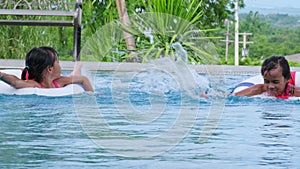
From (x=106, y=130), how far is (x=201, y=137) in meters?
Result: 0.44

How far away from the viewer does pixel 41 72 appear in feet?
16.6

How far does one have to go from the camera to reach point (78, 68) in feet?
18.4

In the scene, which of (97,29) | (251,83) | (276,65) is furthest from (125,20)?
(276,65)

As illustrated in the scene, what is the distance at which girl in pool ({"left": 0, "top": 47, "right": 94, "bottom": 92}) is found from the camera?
4996 mm

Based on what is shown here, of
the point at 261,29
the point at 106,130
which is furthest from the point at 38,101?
the point at 261,29

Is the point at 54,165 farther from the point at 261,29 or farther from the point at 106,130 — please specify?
the point at 261,29

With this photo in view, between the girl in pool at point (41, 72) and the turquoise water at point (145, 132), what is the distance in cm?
21

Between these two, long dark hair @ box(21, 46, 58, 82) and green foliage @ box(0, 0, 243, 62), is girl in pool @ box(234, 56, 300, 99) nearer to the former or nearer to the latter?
long dark hair @ box(21, 46, 58, 82)

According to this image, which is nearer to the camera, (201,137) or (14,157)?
(14,157)

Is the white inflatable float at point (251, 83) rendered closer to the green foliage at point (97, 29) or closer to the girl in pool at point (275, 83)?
the girl in pool at point (275, 83)

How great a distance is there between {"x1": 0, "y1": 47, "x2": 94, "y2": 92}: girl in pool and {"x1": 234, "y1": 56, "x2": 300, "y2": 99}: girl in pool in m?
1.17

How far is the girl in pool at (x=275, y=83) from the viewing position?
500 centimetres

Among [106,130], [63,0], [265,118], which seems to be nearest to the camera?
[106,130]

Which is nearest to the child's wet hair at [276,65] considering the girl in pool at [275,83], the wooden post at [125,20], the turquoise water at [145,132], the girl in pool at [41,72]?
the girl in pool at [275,83]
